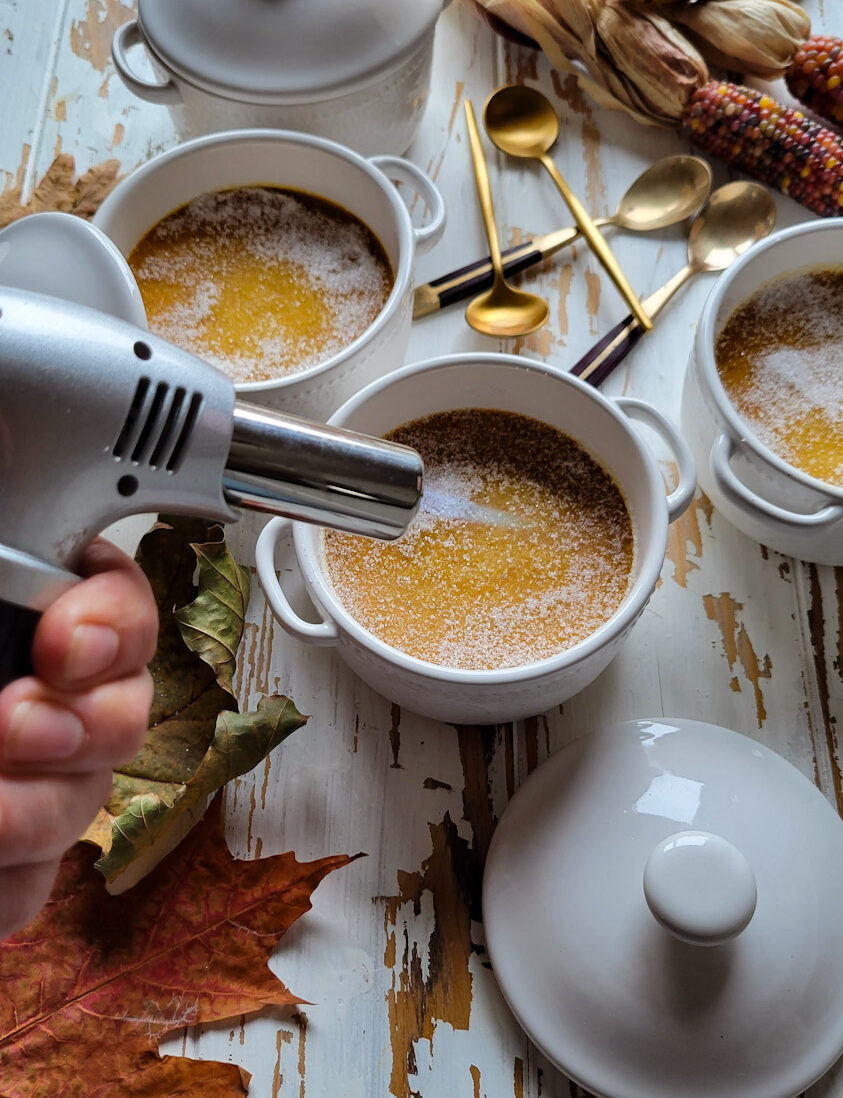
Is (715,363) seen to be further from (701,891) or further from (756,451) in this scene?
(701,891)

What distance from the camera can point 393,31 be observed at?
0.91 meters

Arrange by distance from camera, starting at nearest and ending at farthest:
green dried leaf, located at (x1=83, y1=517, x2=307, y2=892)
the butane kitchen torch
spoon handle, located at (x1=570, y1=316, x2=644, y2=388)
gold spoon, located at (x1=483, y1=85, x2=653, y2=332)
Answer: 1. the butane kitchen torch
2. green dried leaf, located at (x1=83, y1=517, x2=307, y2=892)
3. spoon handle, located at (x1=570, y1=316, x2=644, y2=388)
4. gold spoon, located at (x1=483, y1=85, x2=653, y2=332)

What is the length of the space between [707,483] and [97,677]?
555 millimetres

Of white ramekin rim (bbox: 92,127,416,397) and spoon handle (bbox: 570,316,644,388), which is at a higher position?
white ramekin rim (bbox: 92,127,416,397)

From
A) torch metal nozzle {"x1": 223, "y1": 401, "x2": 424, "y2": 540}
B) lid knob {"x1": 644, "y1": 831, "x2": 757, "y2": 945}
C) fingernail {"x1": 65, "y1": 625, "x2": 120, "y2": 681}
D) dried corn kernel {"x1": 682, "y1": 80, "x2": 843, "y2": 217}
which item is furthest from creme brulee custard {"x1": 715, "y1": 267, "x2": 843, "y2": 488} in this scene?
fingernail {"x1": 65, "y1": 625, "x2": 120, "y2": 681}

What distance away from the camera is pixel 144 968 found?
72cm

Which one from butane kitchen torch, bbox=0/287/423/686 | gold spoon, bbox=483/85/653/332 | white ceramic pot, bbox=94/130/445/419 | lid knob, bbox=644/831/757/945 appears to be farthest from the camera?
gold spoon, bbox=483/85/653/332

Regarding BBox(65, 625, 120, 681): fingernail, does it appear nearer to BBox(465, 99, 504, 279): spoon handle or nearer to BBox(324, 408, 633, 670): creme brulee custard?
BBox(324, 408, 633, 670): creme brulee custard

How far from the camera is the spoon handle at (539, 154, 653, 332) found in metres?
0.97

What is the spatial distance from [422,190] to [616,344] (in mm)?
229

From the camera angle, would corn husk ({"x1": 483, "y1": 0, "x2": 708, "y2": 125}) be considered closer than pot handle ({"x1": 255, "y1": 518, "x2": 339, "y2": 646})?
No

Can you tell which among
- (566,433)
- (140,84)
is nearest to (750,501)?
(566,433)

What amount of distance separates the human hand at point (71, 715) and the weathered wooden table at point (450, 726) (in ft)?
0.91

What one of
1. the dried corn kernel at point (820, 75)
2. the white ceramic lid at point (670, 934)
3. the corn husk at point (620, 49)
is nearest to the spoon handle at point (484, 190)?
the corn husk at point (620, 49)
